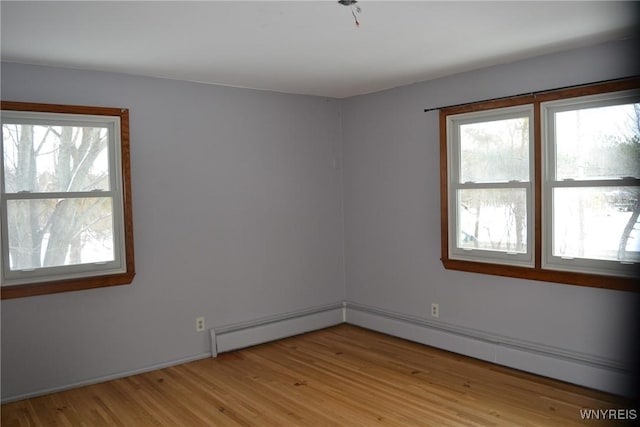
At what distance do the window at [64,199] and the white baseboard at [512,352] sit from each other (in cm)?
255

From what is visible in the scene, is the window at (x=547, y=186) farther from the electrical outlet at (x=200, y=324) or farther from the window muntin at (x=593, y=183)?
the electrical outlet at (x=200, y=324)

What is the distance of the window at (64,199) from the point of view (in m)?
3.70

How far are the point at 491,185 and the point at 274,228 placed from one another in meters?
2.10

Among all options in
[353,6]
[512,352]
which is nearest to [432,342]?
[512,352]

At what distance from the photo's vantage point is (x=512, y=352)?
410 centimetres

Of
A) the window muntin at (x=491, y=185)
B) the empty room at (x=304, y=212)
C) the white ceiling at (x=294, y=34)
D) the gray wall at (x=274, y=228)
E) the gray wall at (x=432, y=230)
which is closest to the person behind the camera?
the white ceiling at (x=294, y=34)

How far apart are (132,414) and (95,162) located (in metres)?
1.94

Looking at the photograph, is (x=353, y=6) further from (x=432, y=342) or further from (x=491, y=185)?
(x=432, y=342)

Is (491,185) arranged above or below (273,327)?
above

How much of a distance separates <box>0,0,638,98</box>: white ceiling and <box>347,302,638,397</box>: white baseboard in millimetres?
2242

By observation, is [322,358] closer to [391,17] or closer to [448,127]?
[448,127]

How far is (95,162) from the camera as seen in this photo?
4062 millimetres

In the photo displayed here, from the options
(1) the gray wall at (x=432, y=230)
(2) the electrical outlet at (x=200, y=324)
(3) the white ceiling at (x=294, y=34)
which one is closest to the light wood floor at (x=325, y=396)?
(2) the electrical outlet at (x=200, y=324)

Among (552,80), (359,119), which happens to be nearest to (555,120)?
(552,80)
